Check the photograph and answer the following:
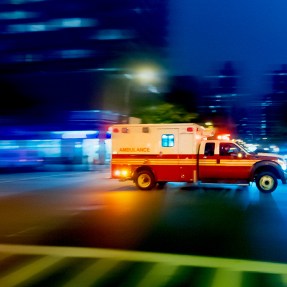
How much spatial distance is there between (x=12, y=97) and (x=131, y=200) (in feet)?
114

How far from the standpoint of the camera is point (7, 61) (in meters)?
78.4

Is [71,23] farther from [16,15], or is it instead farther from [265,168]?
[265,168]

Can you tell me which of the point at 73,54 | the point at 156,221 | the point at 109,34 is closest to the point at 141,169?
the point at 156,221

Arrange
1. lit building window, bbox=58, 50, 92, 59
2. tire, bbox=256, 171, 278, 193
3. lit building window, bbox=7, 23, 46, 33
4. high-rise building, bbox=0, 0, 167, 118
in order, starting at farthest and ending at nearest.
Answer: lit building window, bbox=7, 23, 46, 33 → lit building window, bbox=58, 50, 92, 59 → high-rise building, bbox=0, 0, 167, 118 → tire, bbox=256, 171, 278, 193

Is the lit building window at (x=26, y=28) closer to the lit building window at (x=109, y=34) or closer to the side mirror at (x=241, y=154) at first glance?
the lit building window at (x=109, y=34)

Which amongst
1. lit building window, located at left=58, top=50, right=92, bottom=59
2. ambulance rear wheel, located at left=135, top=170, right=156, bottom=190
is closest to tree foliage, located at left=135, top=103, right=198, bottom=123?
ambulance rear wheel, located at left=135, top=170, right=156, bottom=190

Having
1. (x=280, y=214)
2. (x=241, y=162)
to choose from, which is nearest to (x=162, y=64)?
(x=241, y=162)

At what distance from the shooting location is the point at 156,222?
1234 cm

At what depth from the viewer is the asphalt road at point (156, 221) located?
31.6 feet

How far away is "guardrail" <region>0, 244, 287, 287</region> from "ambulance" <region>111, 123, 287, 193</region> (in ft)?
38.8

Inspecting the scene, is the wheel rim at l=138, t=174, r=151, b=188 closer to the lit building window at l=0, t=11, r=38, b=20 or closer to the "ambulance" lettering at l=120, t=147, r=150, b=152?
the "ambulance" lettering at l=120, t=147, r=150, b=152

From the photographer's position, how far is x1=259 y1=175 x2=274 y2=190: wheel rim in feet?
65.1

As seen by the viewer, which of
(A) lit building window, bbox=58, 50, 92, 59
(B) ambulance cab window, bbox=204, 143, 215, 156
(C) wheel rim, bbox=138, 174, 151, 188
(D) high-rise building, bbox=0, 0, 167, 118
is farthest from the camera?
(A) lit building window, bbox=58, 50, 92, 59

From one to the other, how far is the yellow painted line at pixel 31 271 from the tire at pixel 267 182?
12707 mm
